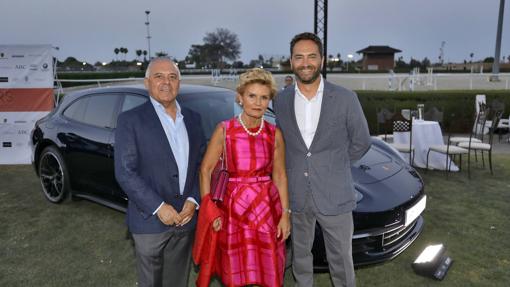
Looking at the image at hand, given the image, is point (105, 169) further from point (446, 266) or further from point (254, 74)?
point (446, 266)

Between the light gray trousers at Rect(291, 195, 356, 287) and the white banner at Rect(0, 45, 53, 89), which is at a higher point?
the white banner at Rect(0, 45, 53, 89)

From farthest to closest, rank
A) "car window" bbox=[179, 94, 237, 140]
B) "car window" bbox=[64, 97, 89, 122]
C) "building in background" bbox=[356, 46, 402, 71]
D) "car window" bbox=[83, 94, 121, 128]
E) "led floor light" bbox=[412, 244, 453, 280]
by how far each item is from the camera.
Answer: "building in background" bbox=[356, 46, 402, 71], "car window" bbox=[64, 97, 89, 122], "car window" bbox=[83, 94, 121, 128], "car window" bbox=[179, 94, 237, 140], "led floor light" bbox=[412, 244, 453, 280]

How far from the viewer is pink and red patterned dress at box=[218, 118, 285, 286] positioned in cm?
236

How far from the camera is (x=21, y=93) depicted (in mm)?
7664

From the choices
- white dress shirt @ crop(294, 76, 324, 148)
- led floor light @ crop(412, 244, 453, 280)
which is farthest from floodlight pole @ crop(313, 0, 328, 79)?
white dress shirt @ crop(294, 76, 324, 148)

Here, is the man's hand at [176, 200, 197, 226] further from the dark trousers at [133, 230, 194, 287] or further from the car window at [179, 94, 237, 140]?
the car window at [179, 94, 237, 140]

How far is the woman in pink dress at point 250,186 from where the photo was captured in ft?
7.70

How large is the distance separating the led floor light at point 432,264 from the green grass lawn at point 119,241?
0.21ft

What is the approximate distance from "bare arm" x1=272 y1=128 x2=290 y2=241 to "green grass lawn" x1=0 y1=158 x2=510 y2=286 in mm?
1033

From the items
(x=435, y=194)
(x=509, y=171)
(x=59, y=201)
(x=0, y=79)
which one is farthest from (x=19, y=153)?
(x=509, y=171)

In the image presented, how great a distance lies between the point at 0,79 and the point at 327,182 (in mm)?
7395

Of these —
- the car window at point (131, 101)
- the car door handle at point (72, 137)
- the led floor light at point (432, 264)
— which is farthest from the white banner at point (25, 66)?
the led floor light at point (432, 264)

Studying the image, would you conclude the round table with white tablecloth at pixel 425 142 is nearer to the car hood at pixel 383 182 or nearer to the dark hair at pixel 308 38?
the car hood at pixel 383 182

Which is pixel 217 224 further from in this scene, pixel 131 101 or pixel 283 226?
pixel 131 101
